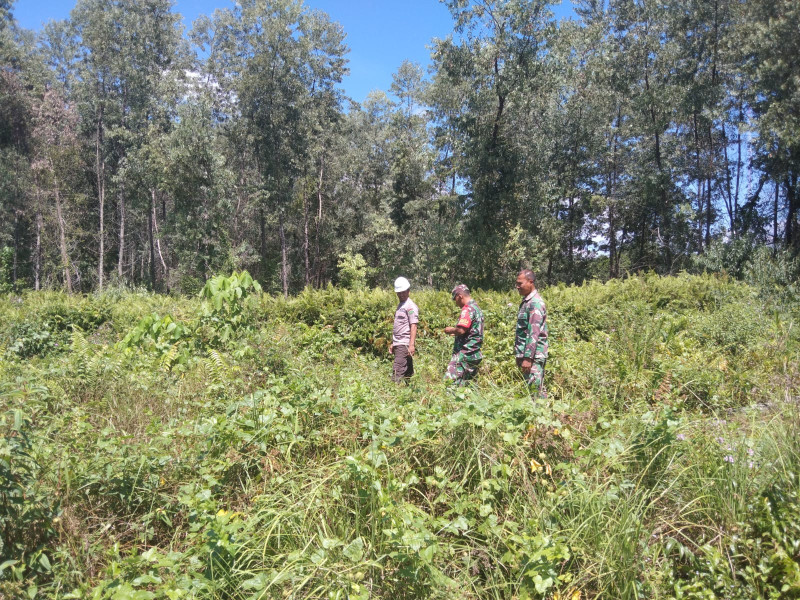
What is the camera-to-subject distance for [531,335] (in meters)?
5.11

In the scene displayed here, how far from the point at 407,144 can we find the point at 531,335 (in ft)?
84.1

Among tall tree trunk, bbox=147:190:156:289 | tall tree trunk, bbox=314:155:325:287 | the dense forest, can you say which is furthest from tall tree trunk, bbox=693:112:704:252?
tall tree trunk, bbox=147:190:156:289

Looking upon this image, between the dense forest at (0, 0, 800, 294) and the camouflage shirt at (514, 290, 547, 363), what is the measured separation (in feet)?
48.0

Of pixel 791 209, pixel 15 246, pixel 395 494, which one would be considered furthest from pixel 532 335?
pixel 15 246

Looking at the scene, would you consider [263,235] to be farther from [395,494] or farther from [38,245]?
[395,494]

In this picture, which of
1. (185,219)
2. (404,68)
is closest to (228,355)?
(185,219)

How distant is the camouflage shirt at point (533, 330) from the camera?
509cm

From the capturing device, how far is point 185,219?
25.5 meters

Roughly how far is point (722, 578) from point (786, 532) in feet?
1.41

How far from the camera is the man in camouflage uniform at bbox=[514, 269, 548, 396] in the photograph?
5094mm

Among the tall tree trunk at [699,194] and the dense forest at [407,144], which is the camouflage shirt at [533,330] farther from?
the tall tree trunk at [699,194]

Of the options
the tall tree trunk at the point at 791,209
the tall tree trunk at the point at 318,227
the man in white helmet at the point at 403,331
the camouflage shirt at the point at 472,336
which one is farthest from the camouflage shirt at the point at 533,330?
the tall tree trunk at the point at 318,227

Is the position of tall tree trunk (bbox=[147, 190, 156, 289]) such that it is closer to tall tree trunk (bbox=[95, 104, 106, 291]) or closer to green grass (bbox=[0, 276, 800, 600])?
tall tree trunk (bbox=[95, 104, 106, 291])

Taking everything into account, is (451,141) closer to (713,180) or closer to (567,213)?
(567,213)
